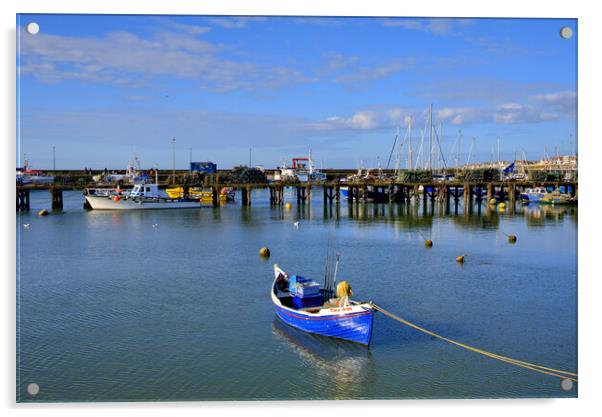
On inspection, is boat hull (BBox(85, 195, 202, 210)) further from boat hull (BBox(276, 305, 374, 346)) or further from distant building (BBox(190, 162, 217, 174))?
boat hull (BBox(276, 305, 374, 346))

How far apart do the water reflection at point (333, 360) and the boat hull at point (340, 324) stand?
20 cm

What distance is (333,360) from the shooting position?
15.7 meters

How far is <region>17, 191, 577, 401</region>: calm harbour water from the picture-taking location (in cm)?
1401

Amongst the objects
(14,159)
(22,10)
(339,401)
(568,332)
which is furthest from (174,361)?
(568,332)

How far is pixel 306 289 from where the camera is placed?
18.8 metres

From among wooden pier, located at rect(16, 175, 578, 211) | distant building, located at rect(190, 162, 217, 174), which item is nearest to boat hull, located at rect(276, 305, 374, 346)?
wooden pier, located at rect(16, 175, 578, 211)

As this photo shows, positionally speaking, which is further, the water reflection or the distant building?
the distant building

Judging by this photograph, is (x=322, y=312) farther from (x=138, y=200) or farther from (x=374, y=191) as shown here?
(x=374, y=191)

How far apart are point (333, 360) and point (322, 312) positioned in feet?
5.27

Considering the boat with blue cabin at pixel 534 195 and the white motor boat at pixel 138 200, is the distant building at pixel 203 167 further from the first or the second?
the boat with blue cabin at pixel 534 195

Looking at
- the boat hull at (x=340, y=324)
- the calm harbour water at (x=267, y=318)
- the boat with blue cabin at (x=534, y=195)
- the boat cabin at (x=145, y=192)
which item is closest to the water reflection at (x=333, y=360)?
the calm harbour water at (x=267, y=318)

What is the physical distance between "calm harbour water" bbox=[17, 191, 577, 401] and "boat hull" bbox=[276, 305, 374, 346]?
313 mm

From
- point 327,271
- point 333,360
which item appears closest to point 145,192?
point 327,271

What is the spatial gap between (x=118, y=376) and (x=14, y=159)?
5641mm
